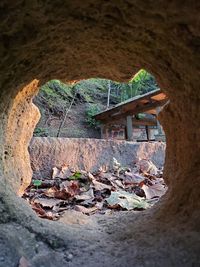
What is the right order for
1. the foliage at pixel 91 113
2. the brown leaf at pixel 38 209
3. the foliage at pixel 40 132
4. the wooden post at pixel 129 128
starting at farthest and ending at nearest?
the foliage at pixel 91 113 < the foliage at pixel 40 132 < the wooden post at pixel 129 128 < the brown leaf at pixel 38 209

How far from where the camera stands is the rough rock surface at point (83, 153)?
11.8 ft

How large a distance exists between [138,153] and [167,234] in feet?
11.8

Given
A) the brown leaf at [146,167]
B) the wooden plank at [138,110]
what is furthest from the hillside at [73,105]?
the brown leaf at [146,167]

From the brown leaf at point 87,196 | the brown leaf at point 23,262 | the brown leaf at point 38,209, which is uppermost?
the brown leaf at point 23,262

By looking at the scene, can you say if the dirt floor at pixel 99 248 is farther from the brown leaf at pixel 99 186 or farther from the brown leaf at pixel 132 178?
the brown leaf at pixel 132 178

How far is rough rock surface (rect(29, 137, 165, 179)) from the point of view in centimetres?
358

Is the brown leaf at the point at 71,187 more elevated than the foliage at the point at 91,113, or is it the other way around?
the foliage at the point at 91,113

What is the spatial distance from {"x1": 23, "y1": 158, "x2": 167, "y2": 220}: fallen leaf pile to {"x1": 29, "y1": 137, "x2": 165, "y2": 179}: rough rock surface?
12 cm

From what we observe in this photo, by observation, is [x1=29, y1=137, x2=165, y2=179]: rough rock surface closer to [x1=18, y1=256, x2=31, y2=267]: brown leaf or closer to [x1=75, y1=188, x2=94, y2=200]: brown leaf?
[x1=75, y1=188, x2=94, y2=200]: brown leaf

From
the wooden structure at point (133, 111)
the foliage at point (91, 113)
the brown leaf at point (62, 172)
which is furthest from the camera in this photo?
the foliage at point (91, 113)

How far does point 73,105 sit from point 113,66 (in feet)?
29.5

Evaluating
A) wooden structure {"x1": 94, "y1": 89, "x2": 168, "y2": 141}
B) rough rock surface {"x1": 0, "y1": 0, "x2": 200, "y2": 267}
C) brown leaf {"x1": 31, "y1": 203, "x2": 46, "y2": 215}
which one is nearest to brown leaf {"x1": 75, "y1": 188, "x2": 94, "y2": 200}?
brown leaf {"x1": 31, "y1": 203, "x2": 46, "y2": 215}

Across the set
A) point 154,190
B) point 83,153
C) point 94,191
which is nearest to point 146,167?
point 83,153

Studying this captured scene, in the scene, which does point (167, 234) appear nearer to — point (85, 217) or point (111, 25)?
point (111, 25)
